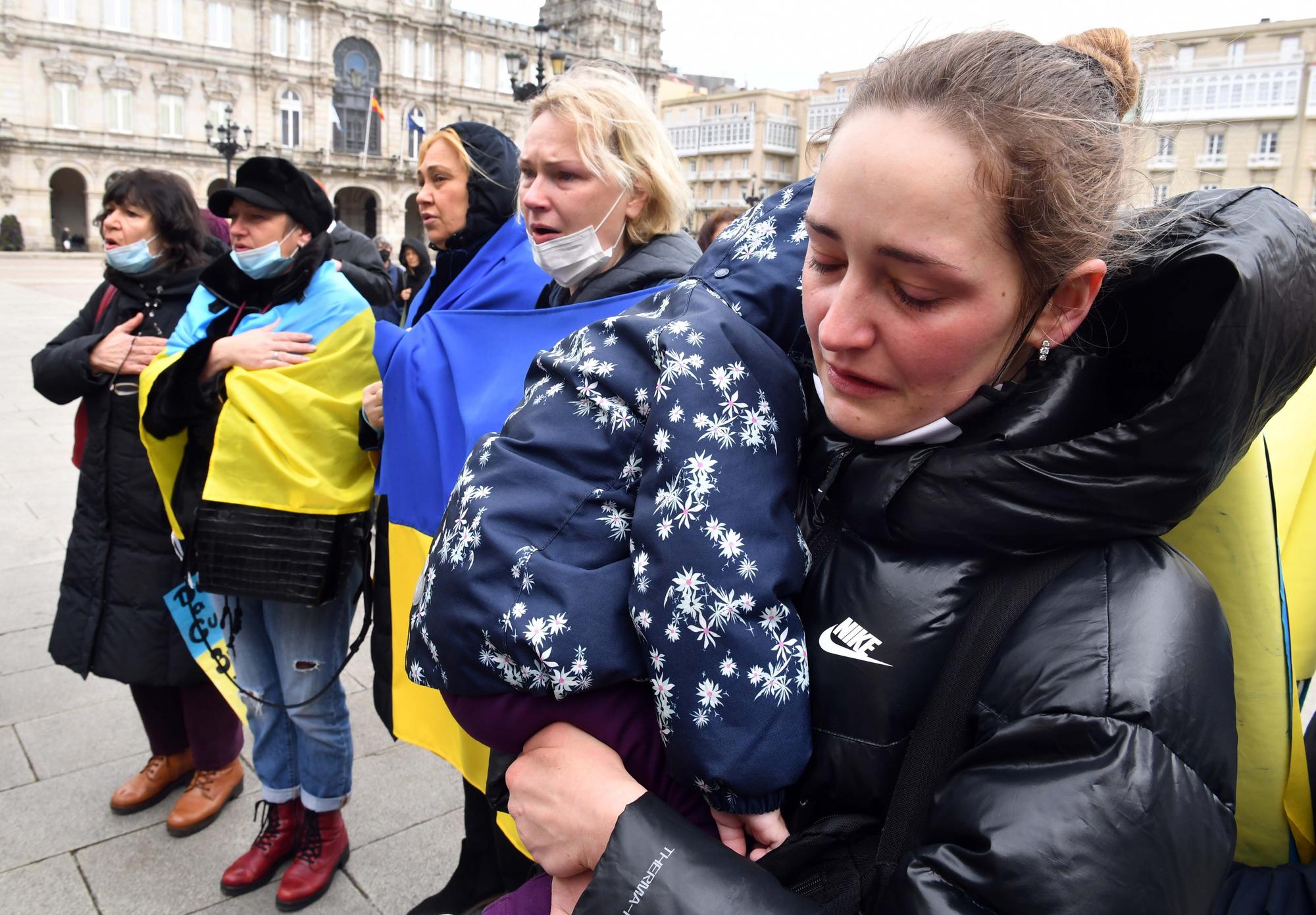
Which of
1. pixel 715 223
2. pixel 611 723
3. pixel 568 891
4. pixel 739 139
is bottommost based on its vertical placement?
pixel 568 891

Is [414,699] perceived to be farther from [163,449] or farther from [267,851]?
[163,449]

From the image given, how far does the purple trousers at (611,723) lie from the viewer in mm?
1041

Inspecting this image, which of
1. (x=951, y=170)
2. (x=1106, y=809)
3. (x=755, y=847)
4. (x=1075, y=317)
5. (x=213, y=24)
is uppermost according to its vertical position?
(x=213, y=24)

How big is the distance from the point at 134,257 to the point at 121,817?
77.4 inches

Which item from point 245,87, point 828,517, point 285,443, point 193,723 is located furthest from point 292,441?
point 245,87

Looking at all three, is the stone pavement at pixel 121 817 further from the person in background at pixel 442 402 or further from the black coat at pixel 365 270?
the black coat at pixel 365 270

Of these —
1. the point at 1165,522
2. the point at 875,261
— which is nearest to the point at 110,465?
the point at 875,261

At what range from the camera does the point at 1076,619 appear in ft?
2.81

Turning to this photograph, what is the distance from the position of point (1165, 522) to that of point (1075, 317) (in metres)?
0.23

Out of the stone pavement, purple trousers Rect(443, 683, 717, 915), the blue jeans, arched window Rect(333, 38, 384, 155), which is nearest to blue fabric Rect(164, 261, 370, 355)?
the blue jeans

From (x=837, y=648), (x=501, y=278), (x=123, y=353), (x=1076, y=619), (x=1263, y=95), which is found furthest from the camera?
(x=1263, y=95)

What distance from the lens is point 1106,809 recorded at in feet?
2.48

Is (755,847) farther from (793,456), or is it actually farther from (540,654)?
(793,456)

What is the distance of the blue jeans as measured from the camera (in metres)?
2.69
